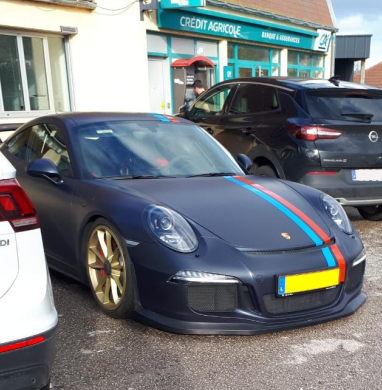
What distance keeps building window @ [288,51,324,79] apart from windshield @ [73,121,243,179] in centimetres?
1638

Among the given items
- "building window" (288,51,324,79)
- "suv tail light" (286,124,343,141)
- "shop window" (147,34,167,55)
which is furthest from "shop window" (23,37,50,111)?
"building window" (288,51,324,79)

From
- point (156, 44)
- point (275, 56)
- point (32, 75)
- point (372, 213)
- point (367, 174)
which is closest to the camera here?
point (367, 174)

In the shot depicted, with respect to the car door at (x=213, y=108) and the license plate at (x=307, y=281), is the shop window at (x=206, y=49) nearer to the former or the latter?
the car door at (x=213, y=108)

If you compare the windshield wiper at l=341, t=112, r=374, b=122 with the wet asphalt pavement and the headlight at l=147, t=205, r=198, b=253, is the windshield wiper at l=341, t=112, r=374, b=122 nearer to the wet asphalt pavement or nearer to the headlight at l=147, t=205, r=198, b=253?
the wet asphalt pavement

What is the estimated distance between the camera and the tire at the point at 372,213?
614cm

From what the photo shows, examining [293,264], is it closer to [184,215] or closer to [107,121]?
[184,215]

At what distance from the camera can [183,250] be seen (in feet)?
9.56

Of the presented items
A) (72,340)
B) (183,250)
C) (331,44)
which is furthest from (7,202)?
(331,44)

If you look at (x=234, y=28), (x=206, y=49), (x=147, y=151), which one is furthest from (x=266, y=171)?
(x=234, y=28)

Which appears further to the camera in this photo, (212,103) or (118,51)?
(118,51)

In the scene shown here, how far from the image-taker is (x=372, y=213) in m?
6.21

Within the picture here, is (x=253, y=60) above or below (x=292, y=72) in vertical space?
above

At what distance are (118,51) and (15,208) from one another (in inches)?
401

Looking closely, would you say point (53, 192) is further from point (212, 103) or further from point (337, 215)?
point (212, 103)
